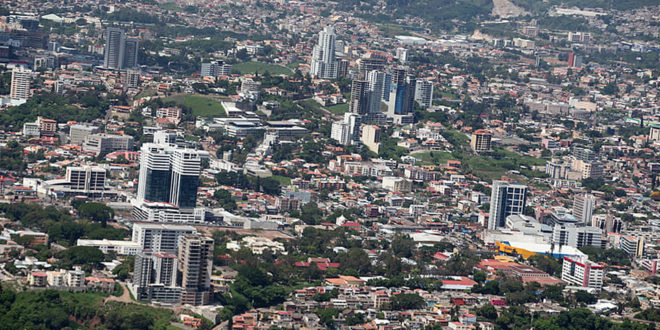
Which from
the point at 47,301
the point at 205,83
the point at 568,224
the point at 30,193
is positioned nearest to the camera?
the point at 47,301

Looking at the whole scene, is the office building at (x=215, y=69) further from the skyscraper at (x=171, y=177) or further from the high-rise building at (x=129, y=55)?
the skyscraper at (x=171, y=177)

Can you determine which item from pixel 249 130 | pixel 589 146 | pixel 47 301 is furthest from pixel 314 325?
pixel 589 146

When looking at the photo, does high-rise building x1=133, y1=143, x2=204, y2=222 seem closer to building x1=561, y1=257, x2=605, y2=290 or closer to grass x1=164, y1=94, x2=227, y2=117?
building x1=561, y1=257, x2=605, y2=290

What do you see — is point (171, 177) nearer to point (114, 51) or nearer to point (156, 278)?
point (156, 278)

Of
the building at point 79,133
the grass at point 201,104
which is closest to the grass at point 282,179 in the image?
the building at point 79,133

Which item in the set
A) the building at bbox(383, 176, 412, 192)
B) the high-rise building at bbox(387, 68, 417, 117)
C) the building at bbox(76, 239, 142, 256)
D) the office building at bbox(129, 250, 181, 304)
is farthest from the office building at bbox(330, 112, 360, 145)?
the office building at bbox(129, 250, 181, 304)

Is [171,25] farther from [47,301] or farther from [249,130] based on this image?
[47,301]
